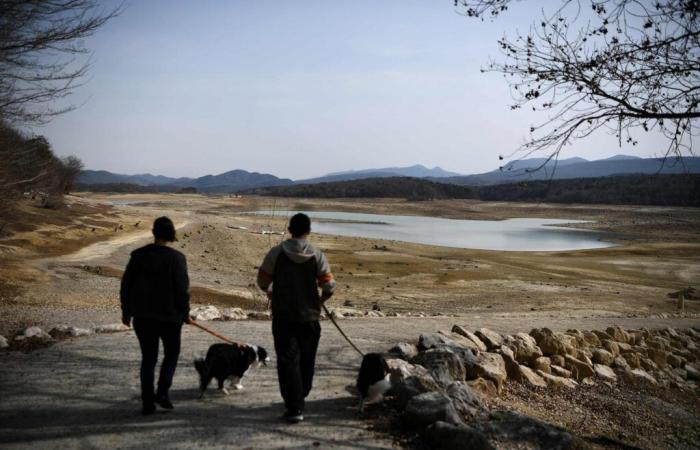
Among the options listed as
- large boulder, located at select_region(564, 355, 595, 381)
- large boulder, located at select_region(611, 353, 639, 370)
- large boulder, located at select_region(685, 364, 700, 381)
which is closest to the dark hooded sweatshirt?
large boulder, located at select_region(564, 355, 595, 381)

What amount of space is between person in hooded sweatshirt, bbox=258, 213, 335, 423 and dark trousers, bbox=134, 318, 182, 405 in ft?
3.43

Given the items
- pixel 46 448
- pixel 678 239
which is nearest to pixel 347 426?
pixel 46 448

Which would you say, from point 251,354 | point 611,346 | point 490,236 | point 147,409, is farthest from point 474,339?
point 490,236

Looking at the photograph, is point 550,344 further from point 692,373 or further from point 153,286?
point 153,286

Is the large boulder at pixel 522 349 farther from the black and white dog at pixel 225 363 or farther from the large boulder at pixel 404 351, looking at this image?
the black and white dog at pixel 225 363

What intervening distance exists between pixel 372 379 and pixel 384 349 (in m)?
3.93

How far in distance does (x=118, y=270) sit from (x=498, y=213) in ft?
268

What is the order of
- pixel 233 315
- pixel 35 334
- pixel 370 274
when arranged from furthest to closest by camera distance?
pixel 370 274 < pixel 233 315 < pixel 35 334

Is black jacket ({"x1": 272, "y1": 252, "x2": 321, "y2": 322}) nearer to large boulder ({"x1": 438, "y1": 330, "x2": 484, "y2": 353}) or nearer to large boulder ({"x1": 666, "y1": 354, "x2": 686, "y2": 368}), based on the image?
large boulder ({"x1": 438, "y1": 330, "x2": 484, "y2": 353})

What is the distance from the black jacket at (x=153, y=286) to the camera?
193 inches

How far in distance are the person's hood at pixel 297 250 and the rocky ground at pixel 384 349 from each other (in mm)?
1734

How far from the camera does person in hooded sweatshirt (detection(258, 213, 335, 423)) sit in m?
4.97

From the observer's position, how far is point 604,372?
999cm

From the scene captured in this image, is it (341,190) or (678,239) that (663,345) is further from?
(341,190)
